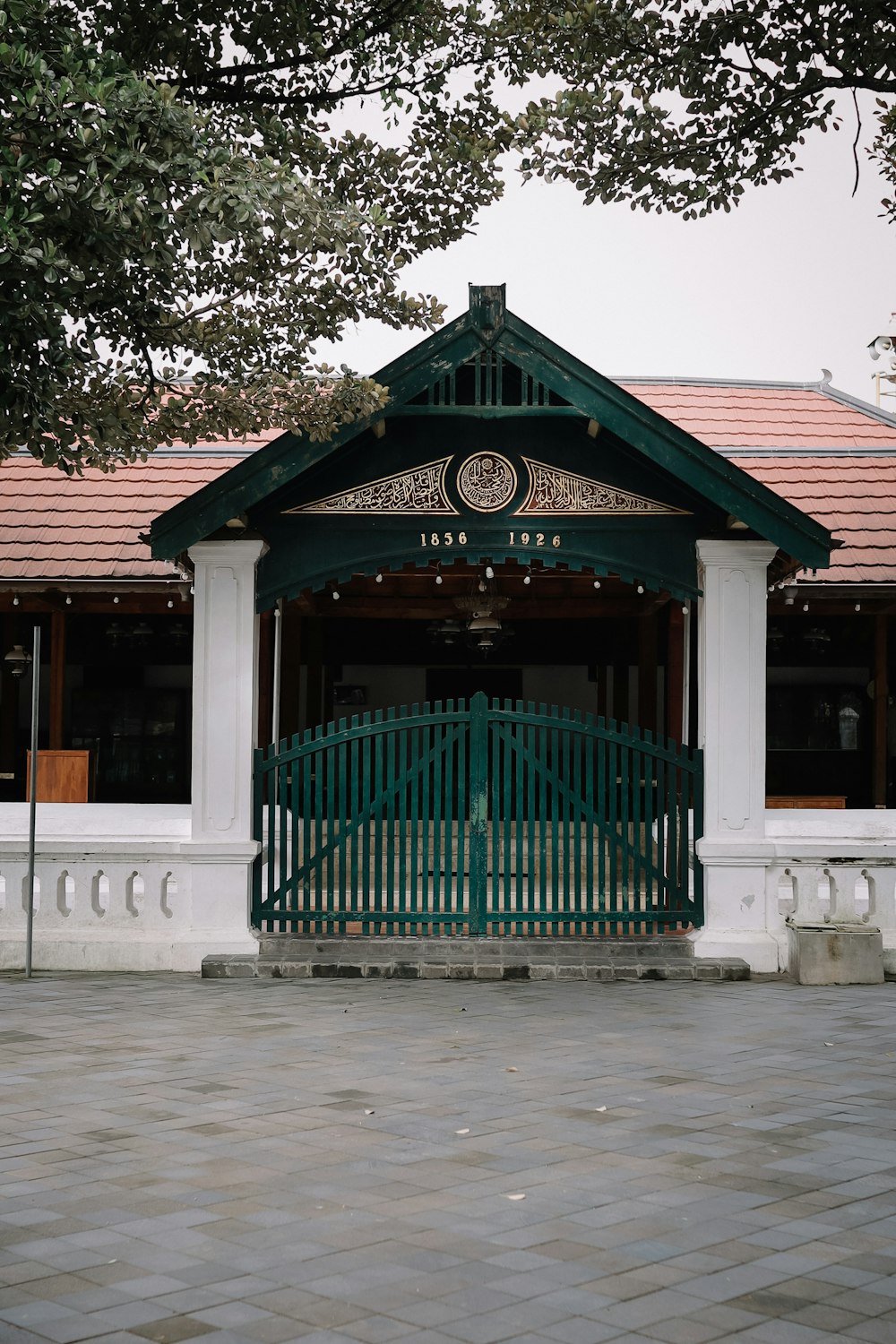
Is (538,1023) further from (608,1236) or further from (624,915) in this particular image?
(608,1236)

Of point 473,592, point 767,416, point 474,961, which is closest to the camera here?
point 474,961

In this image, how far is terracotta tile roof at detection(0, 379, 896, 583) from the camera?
14.8 metres

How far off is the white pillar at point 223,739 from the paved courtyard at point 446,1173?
1.61 m

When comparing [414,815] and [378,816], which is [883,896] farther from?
[378,816]

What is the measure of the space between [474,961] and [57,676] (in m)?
7.16

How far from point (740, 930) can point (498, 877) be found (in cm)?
185

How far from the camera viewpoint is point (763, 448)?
17047 millimetres

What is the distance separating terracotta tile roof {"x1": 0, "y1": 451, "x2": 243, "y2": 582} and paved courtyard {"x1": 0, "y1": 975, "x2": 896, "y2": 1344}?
21.0 ft

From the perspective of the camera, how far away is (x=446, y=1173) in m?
5.54

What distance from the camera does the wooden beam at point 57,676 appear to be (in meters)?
15.8

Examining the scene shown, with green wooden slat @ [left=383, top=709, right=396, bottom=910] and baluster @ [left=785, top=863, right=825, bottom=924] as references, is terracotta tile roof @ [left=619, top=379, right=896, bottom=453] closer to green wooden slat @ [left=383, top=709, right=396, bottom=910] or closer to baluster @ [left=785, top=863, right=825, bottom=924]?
baluster @ [left=785, top=863, right=825, bottom=924]

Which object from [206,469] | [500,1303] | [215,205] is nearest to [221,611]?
[215,205]

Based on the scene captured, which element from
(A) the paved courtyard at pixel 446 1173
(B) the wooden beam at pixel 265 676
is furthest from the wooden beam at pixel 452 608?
(A) the paved courtyard at pixel 446 1173

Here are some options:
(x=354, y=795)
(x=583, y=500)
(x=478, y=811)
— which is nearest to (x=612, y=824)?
(x=478, y=811)
